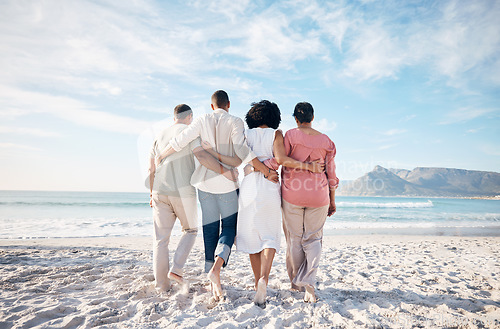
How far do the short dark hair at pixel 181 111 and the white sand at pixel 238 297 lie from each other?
1.86 meters

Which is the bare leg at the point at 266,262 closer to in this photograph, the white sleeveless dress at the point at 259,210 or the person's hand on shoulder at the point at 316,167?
the white sleeveless dress at the point at 259,210

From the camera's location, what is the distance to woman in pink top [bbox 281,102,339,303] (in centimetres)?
255

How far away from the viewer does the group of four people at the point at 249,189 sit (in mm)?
2512

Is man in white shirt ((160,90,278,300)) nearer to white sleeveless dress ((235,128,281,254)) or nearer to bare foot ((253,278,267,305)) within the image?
white sleeveless dress ((235,128,281,254))

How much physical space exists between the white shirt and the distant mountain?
61.9 metres

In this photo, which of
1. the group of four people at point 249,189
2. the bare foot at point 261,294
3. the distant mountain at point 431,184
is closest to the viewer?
the bare foot at point 261,294

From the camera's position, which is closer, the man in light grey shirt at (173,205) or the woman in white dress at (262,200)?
the woman in white dress at (262,200)

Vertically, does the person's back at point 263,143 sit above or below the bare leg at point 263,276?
above

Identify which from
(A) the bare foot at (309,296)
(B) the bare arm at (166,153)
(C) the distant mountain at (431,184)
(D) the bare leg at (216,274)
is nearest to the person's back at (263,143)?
(B) the bare arm at (166,153)

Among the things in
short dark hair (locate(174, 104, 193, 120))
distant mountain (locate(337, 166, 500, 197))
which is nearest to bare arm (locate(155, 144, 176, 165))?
short dark hair (locate(174, 104, 193, 120))

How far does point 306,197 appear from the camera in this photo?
2.54 meters

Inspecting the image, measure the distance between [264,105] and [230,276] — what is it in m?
2.23

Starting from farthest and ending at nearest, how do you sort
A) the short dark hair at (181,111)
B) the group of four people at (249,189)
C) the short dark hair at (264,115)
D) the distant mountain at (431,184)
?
the distant mountain at (431,184) < the short dark hair at (181,111) < the short dark hair at (264,115) < the group of four people at (249,189)

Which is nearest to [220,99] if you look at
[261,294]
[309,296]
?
[261,294]
